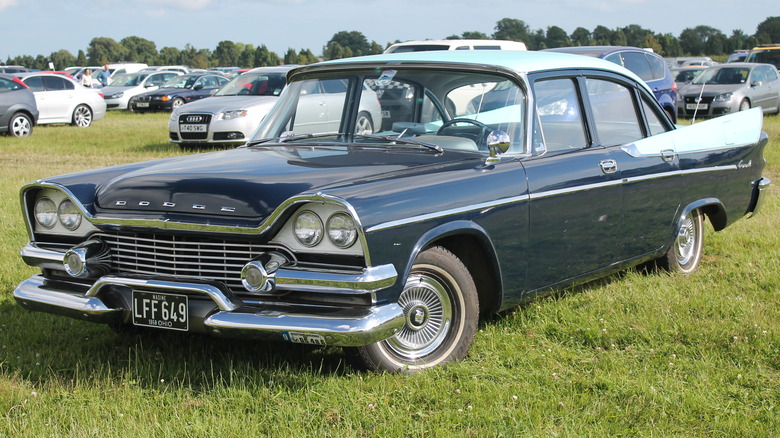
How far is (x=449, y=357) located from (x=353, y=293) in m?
0.78

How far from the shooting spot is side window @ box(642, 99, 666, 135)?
233 inches

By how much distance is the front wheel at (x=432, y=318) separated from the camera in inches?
158

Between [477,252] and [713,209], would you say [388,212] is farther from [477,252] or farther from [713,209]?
[713,209]

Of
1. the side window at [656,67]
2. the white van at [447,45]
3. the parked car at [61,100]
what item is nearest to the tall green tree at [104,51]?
the parked car at [61,100]

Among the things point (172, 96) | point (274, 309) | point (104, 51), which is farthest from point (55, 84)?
point (104, 51)

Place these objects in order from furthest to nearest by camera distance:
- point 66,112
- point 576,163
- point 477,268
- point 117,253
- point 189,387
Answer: point 66,112, point 576,163, point 477,268, point 117,253, point 189,387

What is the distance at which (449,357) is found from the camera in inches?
166

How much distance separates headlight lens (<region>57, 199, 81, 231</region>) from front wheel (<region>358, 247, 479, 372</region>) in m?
1.55

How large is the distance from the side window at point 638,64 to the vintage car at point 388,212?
28.0 ft

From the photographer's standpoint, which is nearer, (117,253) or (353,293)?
(353,293)

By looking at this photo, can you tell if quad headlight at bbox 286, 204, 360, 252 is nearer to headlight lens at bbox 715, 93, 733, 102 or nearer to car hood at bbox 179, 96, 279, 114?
car hood at bbox 179, 96, 279, 114

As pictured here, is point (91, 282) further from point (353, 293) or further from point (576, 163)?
point (576, 163)

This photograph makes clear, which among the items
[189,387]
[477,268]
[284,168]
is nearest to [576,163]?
[477,268]

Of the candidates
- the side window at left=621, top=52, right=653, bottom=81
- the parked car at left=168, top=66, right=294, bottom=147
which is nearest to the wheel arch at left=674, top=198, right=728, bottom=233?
the side window at left=621, top=52, right=653, bottom=81
